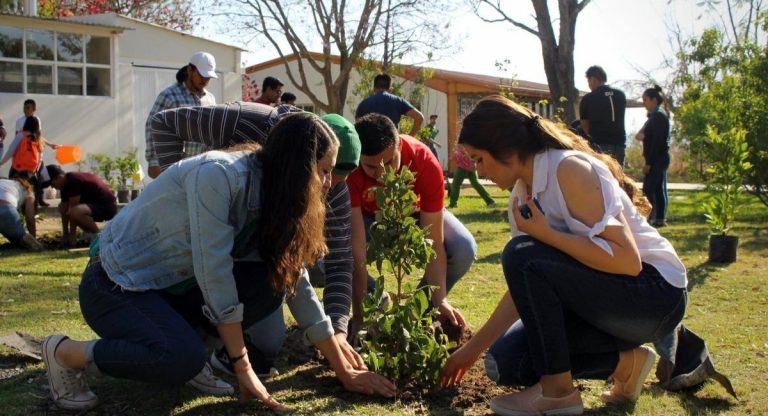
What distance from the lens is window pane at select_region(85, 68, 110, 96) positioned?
16.4 meters

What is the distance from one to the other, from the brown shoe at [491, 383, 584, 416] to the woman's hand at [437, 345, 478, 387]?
26 centimetres

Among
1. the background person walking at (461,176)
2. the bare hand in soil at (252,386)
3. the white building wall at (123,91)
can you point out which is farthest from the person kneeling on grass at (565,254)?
the white building wall at (123,91)

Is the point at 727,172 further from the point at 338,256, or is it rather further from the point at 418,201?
the point at 338,256

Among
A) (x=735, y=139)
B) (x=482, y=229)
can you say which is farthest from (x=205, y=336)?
(x=482, y=229)

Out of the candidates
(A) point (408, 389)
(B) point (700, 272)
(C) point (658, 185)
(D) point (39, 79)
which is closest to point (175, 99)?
(A) point (408, 389)

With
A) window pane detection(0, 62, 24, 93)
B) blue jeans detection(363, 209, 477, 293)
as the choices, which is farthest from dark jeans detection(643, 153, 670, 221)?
window pane detection(0, 62, 24, 93)

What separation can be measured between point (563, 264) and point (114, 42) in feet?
49.6

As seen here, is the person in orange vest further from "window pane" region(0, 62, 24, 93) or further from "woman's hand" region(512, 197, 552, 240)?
"woman's hand" region(512, 197, 552, 240)

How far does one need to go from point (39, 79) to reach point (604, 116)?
10.8 meters

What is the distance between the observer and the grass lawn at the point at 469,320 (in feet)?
11.3

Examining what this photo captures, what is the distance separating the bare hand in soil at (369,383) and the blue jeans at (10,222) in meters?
6.22

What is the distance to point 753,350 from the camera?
4.55 m

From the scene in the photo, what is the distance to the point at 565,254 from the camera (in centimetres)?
317

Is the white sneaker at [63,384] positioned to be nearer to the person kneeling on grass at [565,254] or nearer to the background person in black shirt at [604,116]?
the person kneeling on grass at [565,254]
